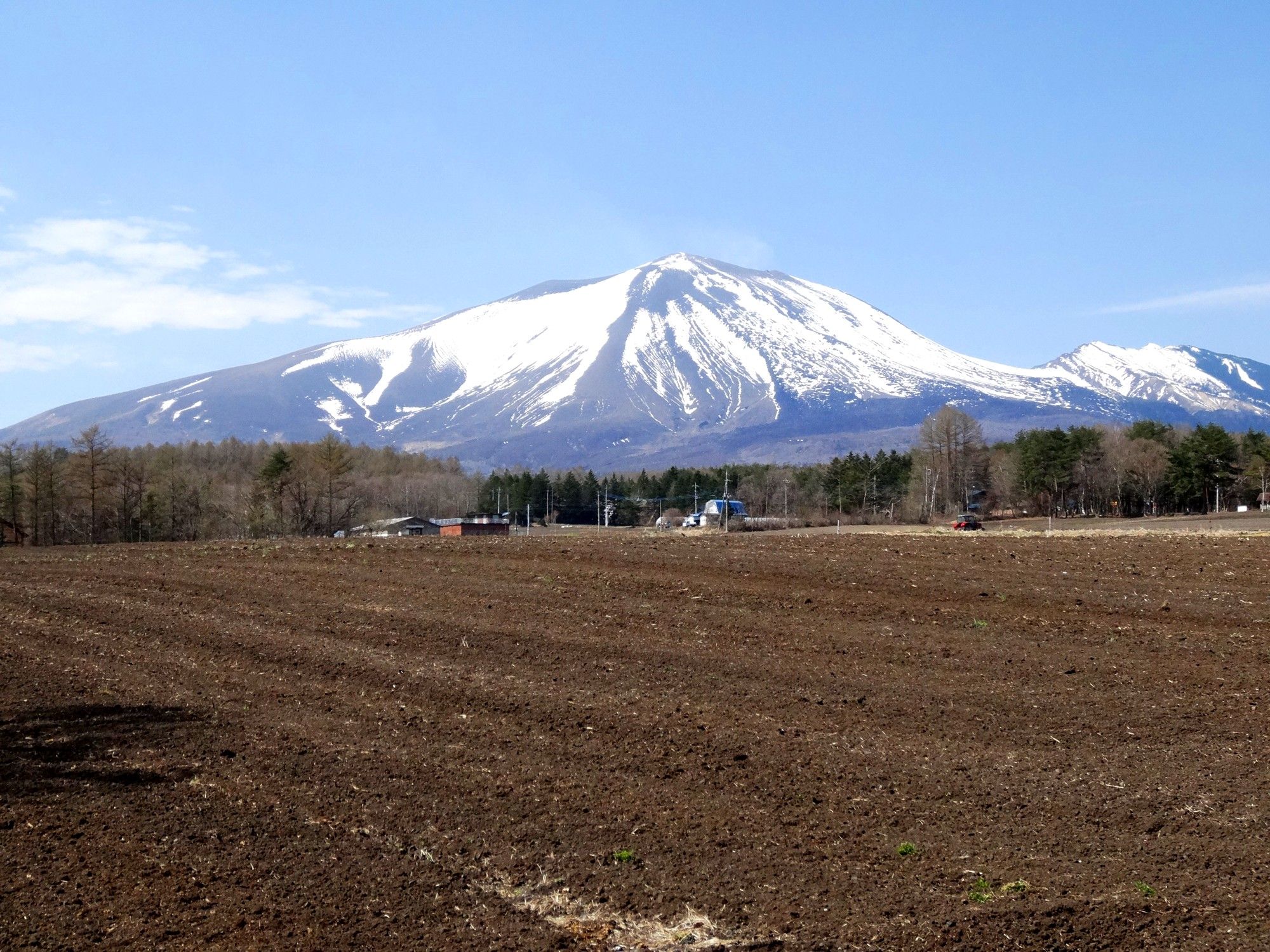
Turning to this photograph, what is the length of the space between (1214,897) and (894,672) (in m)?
7.68

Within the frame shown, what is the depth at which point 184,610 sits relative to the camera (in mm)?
20891

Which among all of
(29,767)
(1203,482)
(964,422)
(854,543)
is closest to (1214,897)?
(29,767)

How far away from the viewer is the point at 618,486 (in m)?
136

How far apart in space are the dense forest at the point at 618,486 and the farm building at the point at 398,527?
6.23ft

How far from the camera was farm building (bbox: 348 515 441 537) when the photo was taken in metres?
77.5

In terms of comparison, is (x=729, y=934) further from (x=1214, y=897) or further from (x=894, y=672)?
(x=894, y=672)

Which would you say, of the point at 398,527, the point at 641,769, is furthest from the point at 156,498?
the point at 641,769

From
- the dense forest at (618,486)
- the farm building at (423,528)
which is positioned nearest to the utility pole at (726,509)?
the dense forest at (618,486)

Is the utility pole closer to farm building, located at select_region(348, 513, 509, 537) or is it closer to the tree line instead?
farm building, located at select_region(348, 513, 509, 537)

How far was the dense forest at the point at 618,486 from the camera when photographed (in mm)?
74750

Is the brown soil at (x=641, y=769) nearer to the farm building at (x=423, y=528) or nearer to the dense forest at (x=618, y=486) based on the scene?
the farm building at (x=423, y=528)

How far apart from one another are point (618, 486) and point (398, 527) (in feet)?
173

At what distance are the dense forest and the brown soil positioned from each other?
56.0 meters

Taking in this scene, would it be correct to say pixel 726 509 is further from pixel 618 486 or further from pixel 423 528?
pixel 618 486
